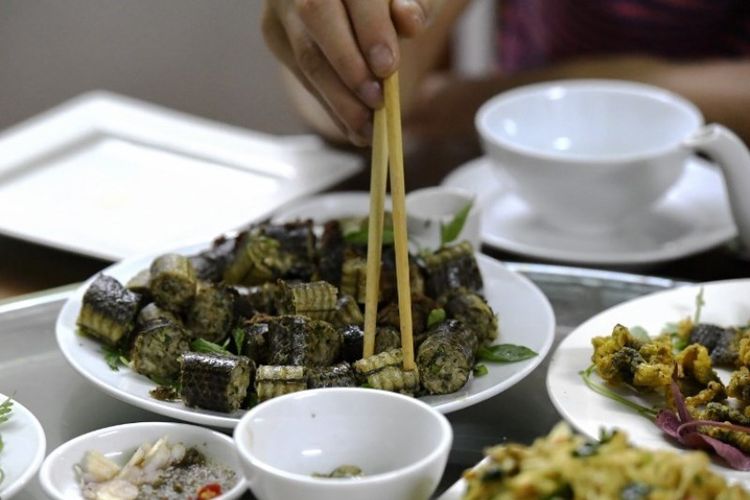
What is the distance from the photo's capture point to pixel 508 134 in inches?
77.6

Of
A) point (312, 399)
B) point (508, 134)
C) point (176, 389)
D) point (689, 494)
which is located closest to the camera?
point (689, 494)

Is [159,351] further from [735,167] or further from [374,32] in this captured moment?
[735,167]

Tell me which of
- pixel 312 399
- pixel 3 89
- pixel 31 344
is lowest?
pixel 3 89

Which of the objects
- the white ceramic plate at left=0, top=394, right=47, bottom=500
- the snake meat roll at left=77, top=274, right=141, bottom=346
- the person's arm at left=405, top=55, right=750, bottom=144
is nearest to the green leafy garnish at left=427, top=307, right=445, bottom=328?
the snake meat roll at left=77, top=274, right=141, bottom=346

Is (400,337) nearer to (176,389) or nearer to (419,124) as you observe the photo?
(176,389)

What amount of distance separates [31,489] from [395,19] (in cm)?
64

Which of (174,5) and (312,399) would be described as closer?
(312,399)

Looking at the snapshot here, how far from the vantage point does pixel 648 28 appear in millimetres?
2611

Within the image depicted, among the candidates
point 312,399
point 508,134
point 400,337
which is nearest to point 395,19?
point 400,337

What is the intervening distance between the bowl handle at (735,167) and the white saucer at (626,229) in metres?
0.08

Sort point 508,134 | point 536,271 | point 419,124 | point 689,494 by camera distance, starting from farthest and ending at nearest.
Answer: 1. point 419,124
2. point 508,134
3. point 536,271
4. point 689,494

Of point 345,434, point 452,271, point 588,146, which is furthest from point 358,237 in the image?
point 588,146

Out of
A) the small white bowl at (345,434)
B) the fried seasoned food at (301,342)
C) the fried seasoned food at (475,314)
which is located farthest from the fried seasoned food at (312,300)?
the small white bowl at (345,434)

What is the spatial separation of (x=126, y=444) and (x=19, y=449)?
101 mm
